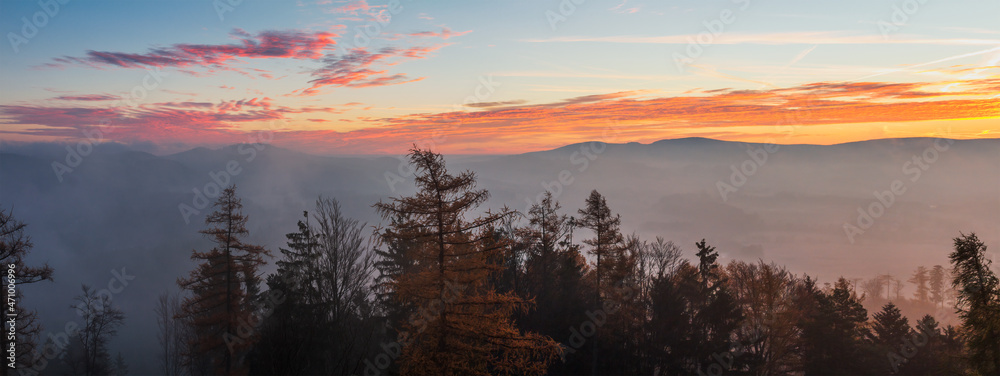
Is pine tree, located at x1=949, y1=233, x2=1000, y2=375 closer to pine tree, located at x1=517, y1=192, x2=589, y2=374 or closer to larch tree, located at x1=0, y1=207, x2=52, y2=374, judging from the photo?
pine tree, located at x1=517, y1=192, x2=589, y2=374

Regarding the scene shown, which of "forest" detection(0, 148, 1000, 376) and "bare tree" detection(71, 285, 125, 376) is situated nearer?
"forest" detection(0, 148, 1000, 376)

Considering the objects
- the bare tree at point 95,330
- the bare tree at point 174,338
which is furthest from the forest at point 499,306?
the bare tree at point 174,338

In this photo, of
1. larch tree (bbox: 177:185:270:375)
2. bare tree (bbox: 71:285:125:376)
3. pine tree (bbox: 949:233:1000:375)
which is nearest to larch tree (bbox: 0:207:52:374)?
larch tree (bbox: 177:185:270:375)

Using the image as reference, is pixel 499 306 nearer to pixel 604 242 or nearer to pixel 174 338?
pixel 604 242

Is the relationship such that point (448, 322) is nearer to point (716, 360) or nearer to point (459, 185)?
point (459, 185)

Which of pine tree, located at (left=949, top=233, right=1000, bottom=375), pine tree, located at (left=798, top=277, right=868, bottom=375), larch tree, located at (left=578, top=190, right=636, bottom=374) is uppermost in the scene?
larch tree, located at (left=578, top=190, right=636, bottom=374)

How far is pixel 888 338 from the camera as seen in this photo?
34.9m

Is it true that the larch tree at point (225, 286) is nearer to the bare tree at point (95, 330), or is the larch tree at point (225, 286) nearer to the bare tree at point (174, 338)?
the bare tree at point (95, 330)

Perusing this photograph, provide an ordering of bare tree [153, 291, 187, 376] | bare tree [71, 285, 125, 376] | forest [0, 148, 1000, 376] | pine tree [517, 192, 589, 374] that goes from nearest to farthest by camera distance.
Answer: forest [0, 148, 1000, 376], pine tree [517, 192, 589, 374], bare tree [71, 285, 125, 376], bare tree [153, 291, 187, 376]

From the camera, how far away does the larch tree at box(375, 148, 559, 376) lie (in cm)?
1584

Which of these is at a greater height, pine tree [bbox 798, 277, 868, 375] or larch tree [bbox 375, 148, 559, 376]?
larch tree [bbox 375, 148, 559, 376]

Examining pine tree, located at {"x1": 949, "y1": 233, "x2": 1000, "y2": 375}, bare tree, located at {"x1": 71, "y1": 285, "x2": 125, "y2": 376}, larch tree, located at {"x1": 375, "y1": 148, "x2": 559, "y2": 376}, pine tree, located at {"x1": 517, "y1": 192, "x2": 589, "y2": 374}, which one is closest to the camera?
larch tree, located at {"x1": 375, "y1": 148, "x2": 559, "y2": 376}

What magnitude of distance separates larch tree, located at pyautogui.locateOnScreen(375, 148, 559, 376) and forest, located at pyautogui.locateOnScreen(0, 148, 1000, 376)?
0.05 metres

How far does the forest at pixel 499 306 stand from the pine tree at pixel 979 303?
2.0 inches
